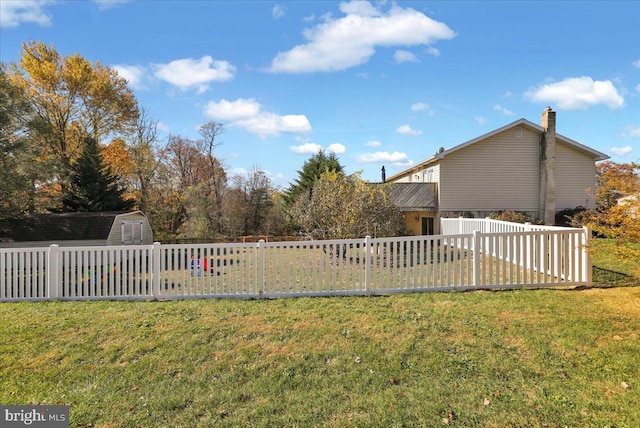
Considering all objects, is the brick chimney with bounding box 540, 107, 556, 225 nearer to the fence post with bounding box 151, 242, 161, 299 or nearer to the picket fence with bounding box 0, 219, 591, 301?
the picket fence with bounding box 0, 219, 591, 301

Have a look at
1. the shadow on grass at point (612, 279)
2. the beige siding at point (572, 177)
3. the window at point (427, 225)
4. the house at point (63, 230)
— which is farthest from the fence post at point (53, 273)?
the beige siding at point (572, 177)

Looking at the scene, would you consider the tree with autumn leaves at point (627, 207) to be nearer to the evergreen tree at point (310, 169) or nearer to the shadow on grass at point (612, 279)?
the shadow on grass at point (612, 279)

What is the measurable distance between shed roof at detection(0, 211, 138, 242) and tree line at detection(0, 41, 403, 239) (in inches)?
26.6

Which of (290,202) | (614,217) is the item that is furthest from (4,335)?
(290,202)

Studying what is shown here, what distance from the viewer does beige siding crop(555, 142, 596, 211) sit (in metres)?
17.2

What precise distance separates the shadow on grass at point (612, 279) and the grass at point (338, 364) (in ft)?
4.53

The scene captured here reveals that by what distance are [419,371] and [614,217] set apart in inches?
172

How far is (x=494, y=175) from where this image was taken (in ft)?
56.4

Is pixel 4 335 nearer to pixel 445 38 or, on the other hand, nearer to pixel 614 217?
pixel 614 217

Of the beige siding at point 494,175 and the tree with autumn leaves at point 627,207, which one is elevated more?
the beige siding at point 494,175

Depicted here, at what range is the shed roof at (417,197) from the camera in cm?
1744

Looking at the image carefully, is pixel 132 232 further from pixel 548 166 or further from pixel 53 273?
pixel 548 166

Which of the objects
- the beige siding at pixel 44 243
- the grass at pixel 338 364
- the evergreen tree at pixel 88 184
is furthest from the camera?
the evergreen tree at pixel 88 184

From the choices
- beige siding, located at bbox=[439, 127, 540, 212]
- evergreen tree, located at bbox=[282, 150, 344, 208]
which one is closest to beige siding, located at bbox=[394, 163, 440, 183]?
beige siding, located at bbox=[439, 127, 540, 212]
